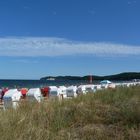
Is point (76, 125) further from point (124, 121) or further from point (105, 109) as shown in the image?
point (105, 109)

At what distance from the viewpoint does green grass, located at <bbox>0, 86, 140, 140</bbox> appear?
8133mm

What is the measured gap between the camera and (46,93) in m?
23.3

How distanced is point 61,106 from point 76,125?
7.59 ft

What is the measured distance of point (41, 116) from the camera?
10.7 m

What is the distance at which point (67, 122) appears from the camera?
36.0 ft

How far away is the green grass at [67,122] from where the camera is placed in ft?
26.7

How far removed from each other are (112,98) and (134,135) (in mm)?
7932

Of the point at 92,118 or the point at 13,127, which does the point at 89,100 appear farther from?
the point at 13,127

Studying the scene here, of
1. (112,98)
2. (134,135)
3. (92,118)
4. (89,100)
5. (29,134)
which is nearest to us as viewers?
(29,134)

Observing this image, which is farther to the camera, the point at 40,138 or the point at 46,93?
the point at 46,93

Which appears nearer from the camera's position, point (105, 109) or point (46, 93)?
point (105, 109)

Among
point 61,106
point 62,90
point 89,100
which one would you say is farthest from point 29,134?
point 62,90

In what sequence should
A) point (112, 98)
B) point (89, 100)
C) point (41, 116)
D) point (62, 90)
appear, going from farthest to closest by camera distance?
point (62, 90) → point (112, 98) → point (89, 100) → point (41, 116)

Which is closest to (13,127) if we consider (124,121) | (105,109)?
(124,121)
